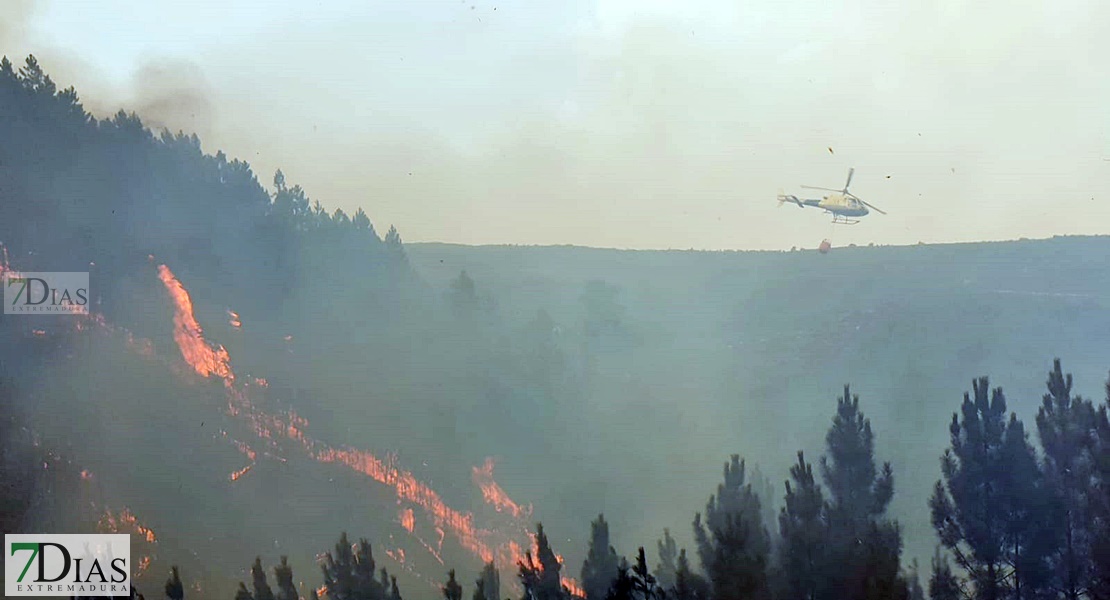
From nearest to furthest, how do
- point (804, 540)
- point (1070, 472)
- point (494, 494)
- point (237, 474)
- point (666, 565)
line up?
point (804, 540), point (1070, 472), point (666, 565), point (237, 474), point (494, 494)

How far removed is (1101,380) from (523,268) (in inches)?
833

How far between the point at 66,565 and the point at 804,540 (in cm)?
1550

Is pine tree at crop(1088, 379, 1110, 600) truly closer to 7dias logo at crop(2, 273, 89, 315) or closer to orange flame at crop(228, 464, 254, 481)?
orange flame at crop(228, 464, 254, 481)

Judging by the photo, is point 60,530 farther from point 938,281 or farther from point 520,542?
point 938,281

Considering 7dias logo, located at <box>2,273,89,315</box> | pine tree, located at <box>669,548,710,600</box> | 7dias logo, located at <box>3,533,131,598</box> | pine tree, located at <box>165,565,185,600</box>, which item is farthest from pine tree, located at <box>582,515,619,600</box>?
7dias logo, located at <box>2,273,89,315</box>

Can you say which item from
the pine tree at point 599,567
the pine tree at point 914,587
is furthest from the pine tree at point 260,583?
the pine tree at point 914,587

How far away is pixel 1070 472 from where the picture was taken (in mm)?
20016

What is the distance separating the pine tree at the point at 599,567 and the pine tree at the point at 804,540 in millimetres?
3820

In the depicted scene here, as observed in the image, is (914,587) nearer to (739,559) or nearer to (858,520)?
(858,520)

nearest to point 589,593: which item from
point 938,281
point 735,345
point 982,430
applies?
point 982,430

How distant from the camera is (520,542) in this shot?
89.8 ft

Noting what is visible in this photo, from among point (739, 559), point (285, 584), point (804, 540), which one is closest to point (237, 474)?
point (285, 584)

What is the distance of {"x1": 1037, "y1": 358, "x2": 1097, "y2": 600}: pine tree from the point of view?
18969 mm

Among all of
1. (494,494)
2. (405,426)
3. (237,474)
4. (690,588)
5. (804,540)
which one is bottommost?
(690,588)
